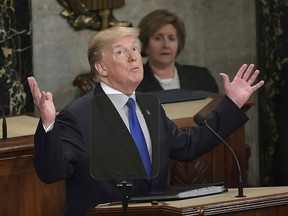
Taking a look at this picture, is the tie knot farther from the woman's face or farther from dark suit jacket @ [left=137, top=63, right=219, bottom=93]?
the woman's face

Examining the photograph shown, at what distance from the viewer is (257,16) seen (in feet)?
27.0

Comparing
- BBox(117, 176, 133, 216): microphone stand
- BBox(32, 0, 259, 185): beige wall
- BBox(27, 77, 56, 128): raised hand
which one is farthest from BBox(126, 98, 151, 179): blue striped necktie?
BBox(32, 0, 259, 185): beige wall

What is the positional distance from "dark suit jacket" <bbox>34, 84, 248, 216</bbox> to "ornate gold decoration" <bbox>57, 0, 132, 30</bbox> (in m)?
3.17

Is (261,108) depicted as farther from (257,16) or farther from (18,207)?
(18,207)

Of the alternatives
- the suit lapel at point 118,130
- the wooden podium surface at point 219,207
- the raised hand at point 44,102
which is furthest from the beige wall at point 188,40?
the wooden podium surface at point 219,207

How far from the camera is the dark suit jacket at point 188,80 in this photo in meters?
7.58

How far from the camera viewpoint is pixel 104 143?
426 centimetres

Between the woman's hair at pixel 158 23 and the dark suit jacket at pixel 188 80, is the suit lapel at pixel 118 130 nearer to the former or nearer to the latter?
the dark suit jacket at pixel 188 80

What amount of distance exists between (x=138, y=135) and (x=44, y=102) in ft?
2.03

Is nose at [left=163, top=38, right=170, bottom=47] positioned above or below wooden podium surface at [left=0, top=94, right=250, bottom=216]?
above

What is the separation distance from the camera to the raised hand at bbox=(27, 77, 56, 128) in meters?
4.31

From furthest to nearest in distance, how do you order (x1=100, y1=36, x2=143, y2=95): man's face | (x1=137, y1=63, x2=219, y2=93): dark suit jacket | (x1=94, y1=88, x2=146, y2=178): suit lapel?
1. (x1=137, y1=63, x2=219, y2=93): dark suit jacket
2. (x1=100, y1=36, x2=143, y2=95): man's face
3. (x1=94, y1=88, x2=146, y2=178): suit lapel

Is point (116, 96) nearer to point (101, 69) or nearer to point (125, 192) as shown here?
point (101, 69)

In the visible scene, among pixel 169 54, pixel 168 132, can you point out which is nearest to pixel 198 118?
pixel 168 132
